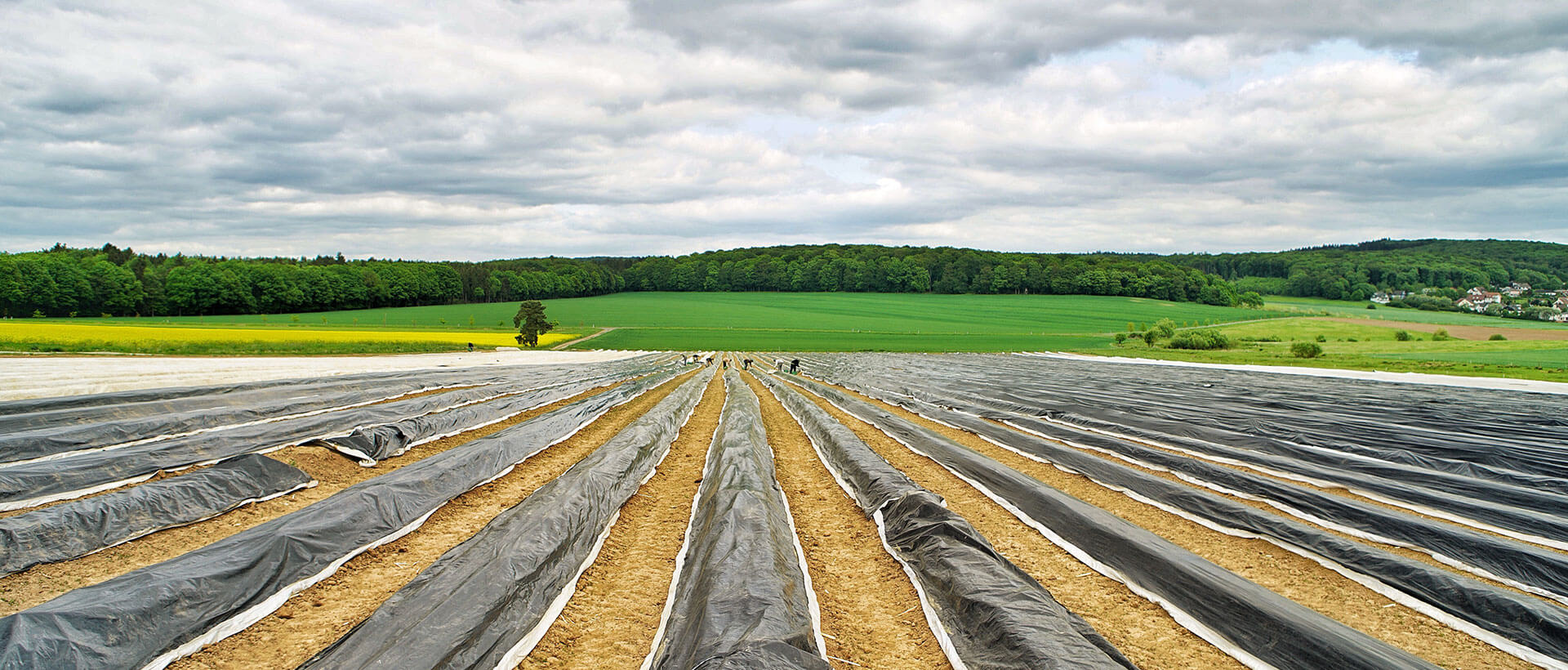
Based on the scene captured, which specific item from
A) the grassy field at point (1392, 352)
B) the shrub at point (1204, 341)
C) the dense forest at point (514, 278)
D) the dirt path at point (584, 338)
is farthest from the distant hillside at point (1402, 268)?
the dirt path at point (584, 338)

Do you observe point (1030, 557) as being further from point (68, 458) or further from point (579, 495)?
point (68, 458)

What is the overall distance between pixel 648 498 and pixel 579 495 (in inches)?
70.3

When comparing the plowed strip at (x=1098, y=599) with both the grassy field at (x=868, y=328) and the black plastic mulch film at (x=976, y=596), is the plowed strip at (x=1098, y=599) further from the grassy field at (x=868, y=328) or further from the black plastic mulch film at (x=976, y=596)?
the grassy field at (x=868, y=328)

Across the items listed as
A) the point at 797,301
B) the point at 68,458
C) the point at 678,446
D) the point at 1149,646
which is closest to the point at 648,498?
the point at 678,446

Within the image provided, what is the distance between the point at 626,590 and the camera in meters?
6.27

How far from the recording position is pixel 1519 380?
847 inches

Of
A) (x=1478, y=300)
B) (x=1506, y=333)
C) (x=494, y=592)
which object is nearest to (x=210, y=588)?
(x=494, y=592)

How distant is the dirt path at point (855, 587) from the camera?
5.11 meters

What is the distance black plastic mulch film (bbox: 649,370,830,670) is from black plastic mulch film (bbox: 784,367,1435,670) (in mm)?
3048

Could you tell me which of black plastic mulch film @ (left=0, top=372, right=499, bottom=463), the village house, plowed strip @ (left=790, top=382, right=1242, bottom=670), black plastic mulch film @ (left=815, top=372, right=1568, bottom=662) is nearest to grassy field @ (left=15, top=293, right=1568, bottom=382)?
the village house

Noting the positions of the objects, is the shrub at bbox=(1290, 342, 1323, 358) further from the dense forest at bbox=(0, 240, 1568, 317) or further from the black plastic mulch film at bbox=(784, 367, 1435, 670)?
the dense forest at bbox=(0, 240, 1568, 317)

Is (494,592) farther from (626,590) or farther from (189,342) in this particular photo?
(189,342)

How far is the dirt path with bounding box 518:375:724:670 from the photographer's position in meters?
5.02

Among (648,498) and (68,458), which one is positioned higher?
→ (68,458)
